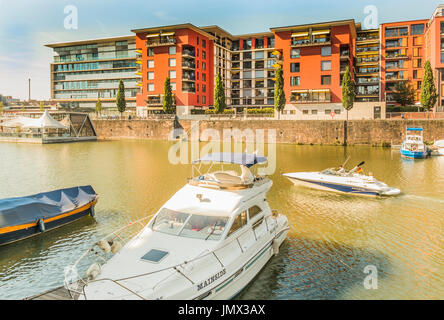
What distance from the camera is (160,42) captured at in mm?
78188

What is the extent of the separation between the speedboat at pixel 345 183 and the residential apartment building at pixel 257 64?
40.8 meters

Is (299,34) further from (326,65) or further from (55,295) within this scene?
(55,295)

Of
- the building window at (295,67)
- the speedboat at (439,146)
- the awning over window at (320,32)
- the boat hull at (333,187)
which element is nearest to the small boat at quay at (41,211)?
the boat hull at (333,187)

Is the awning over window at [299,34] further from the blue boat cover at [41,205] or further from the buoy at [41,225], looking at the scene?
the buoy at [41,225]

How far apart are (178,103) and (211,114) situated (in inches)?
411

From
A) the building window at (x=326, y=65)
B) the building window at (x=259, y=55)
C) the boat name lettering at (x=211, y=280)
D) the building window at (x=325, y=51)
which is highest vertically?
the building window at (x=259, y=55)

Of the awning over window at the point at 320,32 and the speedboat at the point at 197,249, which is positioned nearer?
the speedboat at the point at 197,249

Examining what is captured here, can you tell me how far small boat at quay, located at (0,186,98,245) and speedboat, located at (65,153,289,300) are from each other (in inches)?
147

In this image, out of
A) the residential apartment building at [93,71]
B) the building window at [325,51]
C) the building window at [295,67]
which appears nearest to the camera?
the building window at [325,51]

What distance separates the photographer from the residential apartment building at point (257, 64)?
66.1 m

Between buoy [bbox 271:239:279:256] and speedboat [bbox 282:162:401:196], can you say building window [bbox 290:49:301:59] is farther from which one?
buoy [bbox 271:239:279:256]

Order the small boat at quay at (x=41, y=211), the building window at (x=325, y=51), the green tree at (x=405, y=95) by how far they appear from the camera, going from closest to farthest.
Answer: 1. the small boat at quay at (x=41, y=211)
2. the building window at (x=325, y=51)
3. the green tree at (x=405, y=95)

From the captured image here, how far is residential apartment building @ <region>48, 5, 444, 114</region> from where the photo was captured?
6606cm

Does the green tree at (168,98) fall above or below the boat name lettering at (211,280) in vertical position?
above
